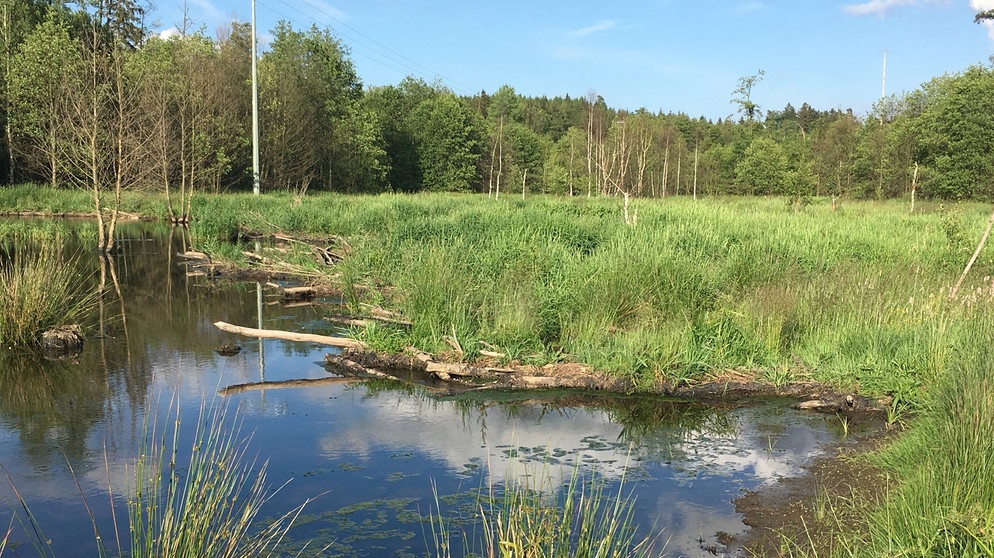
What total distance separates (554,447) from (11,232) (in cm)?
1948

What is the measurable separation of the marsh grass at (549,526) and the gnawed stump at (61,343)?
19.3 feet

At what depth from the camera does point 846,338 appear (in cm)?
739

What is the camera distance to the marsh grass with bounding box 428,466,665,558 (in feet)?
9.47

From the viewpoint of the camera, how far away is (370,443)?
19.5ft

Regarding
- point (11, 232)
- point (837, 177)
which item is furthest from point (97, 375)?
point (837, 177)

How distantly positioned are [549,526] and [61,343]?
7.55m

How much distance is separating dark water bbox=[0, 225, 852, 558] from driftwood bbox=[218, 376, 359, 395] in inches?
4.7

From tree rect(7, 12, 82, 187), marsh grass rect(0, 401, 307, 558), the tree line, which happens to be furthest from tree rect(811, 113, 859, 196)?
marsh grass rect(0, 401, 307, 558)

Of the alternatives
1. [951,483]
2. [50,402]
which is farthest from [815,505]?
[50,402]

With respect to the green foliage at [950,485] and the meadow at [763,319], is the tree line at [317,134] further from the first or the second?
the green foliage at [950,485]

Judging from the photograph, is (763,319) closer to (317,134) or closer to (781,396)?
(781,396)

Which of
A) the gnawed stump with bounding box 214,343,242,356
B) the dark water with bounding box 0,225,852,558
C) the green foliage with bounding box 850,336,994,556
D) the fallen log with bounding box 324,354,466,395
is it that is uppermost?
the green foliage with bounding box 850,336,994,556

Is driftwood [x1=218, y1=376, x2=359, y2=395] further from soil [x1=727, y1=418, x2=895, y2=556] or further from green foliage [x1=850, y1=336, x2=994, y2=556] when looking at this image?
green foliage [x1=850, y1=336, x2=994, y2=556]

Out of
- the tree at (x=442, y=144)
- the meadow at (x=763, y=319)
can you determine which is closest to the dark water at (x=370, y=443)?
the meadow at (x=763, y=319)
